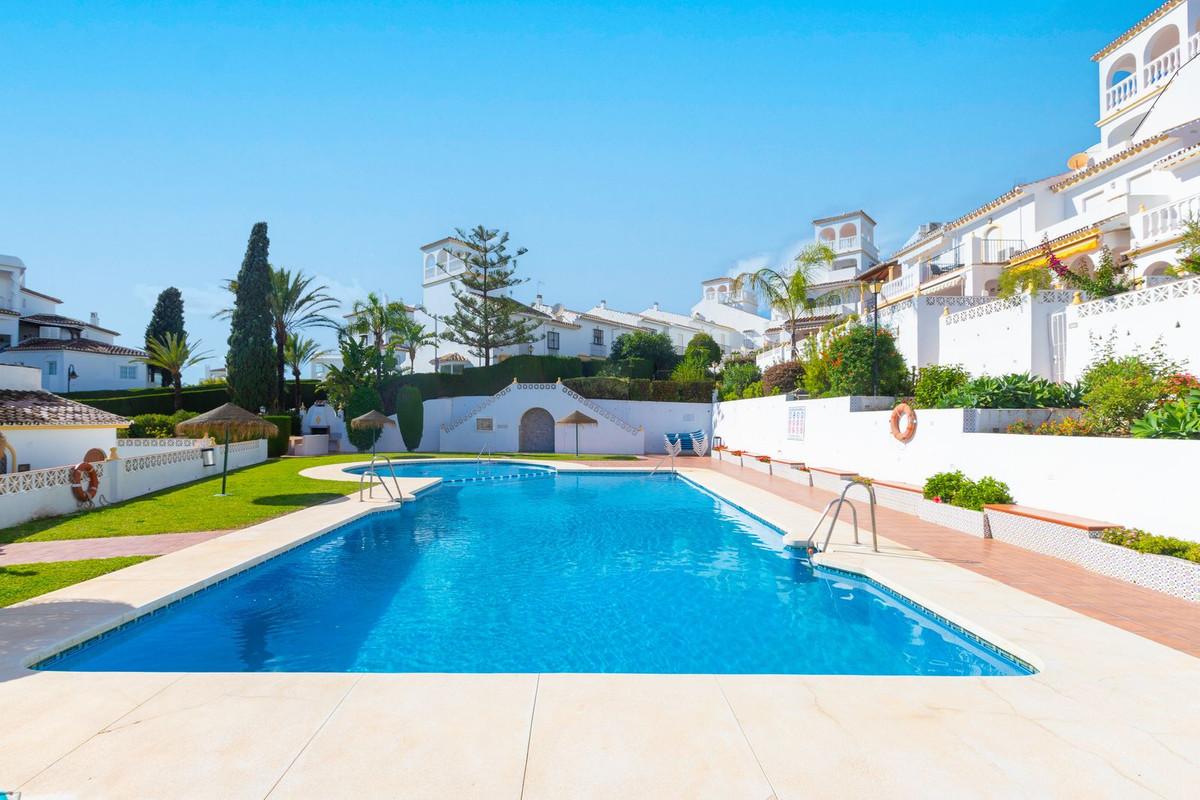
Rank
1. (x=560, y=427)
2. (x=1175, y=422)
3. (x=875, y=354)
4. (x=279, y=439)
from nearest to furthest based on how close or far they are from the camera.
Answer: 1. (x=1175, y=422)
2. (x=875, y=354)
3. (x=279, y=439)
4. (x=560, y=427)

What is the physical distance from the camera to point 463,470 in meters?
22.2

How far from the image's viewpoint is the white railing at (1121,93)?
21.9m

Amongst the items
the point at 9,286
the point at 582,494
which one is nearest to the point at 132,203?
the point at 582,494

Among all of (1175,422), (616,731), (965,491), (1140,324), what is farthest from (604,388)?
(616,731)

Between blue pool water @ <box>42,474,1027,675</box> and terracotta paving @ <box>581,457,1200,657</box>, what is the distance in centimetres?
148

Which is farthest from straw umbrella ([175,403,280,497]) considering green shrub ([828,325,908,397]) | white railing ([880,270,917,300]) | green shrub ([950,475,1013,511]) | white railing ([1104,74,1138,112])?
white railing ([1104,74,1138,112])

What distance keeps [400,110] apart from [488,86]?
7.26 ft

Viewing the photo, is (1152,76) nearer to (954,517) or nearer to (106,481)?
(954,517)

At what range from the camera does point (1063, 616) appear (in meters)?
5.61

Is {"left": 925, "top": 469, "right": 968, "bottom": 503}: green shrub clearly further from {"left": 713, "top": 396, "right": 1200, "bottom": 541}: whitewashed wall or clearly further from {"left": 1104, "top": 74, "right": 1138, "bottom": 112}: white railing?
{"left": 1104, "top": 74, "right": 1138, "bottom": 112}: white railing

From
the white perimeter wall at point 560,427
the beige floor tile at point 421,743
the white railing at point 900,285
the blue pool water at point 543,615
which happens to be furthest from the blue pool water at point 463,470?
the white railing at point 900,285

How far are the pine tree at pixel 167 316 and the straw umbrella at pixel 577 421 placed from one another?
97.5 feet

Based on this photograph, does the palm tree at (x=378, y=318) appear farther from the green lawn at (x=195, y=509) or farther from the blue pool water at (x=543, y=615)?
the blue pool water at (x=543, y=615)

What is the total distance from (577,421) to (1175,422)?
2150 cm
